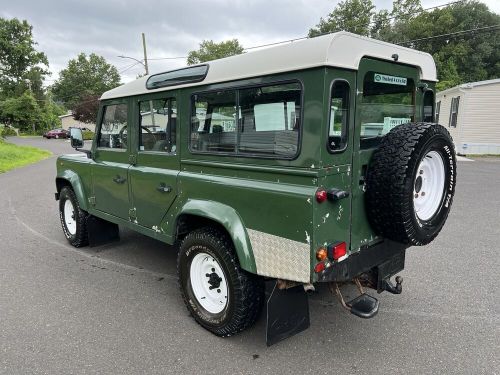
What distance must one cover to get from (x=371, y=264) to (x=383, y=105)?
49.8 inches

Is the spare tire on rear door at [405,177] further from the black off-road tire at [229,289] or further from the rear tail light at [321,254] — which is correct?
the black off-road tire at [229,289]

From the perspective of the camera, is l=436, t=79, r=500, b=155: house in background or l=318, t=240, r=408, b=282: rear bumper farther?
l=436, t=79, r=500, b=155: house in background

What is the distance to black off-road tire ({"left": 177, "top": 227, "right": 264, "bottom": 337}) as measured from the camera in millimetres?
2887

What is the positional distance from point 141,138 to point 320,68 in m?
2.27

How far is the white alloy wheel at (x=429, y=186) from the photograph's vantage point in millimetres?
2885

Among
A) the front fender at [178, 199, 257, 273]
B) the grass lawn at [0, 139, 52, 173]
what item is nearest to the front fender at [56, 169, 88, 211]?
the front fender at [178, 199, 257, 273]

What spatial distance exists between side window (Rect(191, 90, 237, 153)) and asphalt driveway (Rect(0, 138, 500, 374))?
5.20 ft

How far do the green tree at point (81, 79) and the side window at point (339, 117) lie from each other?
246 feet

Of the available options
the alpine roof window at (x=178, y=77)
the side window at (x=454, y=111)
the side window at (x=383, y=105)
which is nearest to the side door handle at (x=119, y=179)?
the alpine roof window at (x=178, y=77)

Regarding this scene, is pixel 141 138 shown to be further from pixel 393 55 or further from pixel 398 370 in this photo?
pixel 398 370

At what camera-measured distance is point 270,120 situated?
2.71 m

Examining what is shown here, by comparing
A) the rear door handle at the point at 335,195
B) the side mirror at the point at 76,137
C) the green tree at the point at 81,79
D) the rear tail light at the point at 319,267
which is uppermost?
the green tree at the point at 81,79

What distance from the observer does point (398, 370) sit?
2676mm

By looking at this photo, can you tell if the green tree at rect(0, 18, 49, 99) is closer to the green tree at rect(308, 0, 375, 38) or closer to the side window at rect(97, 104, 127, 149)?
the green tree at rect(308, 0, 375, 38)
